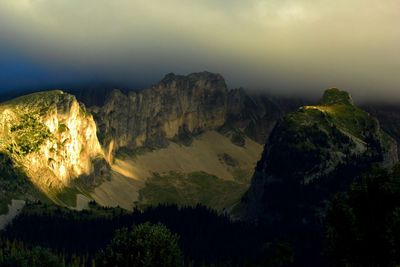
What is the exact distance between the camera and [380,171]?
14762 centimetres

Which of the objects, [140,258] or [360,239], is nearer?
[360,239]

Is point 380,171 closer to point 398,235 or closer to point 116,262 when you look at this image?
point 398,235

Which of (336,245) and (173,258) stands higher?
(336,245)

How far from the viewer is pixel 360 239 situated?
468 ft

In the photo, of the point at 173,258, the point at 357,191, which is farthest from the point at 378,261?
the point at 173,258

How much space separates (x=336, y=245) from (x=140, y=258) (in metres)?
49.8

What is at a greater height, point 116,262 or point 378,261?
point 378,261

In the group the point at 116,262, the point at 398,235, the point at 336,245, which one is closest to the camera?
the point at 398,235

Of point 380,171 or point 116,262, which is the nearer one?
point 380,171

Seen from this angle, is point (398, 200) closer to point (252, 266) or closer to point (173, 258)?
point (252, 266)

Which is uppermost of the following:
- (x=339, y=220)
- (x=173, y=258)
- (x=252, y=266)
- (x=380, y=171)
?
(x=380, y=171)

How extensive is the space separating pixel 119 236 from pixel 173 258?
620 inches

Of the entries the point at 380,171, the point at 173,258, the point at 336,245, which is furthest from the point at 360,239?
the point at 173,258

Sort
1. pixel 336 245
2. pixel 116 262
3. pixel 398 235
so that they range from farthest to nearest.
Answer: pixel 116 262 < pixel 336 245 < pixel 398 235
